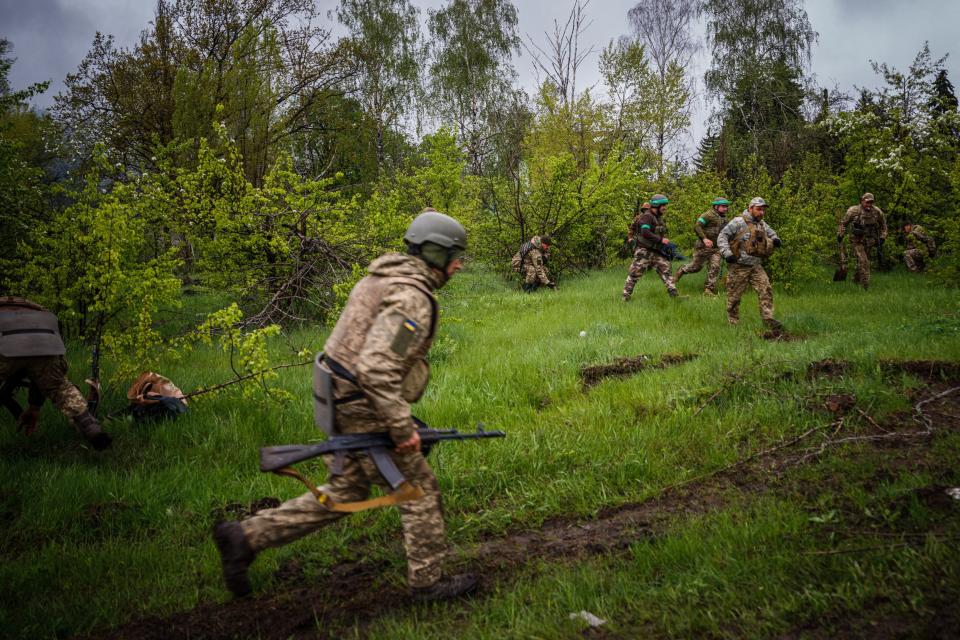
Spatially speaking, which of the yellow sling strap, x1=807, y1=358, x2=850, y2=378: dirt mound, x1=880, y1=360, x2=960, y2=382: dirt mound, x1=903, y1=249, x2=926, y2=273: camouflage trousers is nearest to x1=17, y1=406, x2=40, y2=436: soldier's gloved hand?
the yellow sling strap

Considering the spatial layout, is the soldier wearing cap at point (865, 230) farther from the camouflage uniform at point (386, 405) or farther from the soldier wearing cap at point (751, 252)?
the camouflage uniform at point (386, 405)

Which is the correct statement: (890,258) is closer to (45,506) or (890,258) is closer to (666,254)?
(666,254)

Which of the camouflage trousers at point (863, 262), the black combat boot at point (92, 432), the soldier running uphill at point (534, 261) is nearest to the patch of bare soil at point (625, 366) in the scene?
the black combat boot at point (92, 432)

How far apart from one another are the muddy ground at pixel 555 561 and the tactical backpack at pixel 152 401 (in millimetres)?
1735

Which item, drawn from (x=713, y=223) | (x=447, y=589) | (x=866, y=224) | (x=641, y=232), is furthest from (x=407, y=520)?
(x=866, y=224)

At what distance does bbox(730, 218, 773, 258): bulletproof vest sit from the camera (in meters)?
8.29

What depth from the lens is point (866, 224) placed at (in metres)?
11.9

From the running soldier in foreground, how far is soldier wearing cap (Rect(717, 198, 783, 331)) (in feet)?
27.2

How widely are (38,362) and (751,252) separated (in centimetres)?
885

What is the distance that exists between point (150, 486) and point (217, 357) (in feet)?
13.7

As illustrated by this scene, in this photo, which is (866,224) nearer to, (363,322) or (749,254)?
(749,254)

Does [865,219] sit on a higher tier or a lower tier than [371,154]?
lower

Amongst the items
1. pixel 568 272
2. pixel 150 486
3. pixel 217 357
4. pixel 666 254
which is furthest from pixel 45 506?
pixel 568 272

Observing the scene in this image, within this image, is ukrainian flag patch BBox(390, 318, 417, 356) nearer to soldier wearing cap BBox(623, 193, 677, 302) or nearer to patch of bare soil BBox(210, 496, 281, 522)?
patch of bare soil BBox(210, 496, 281, 522)
